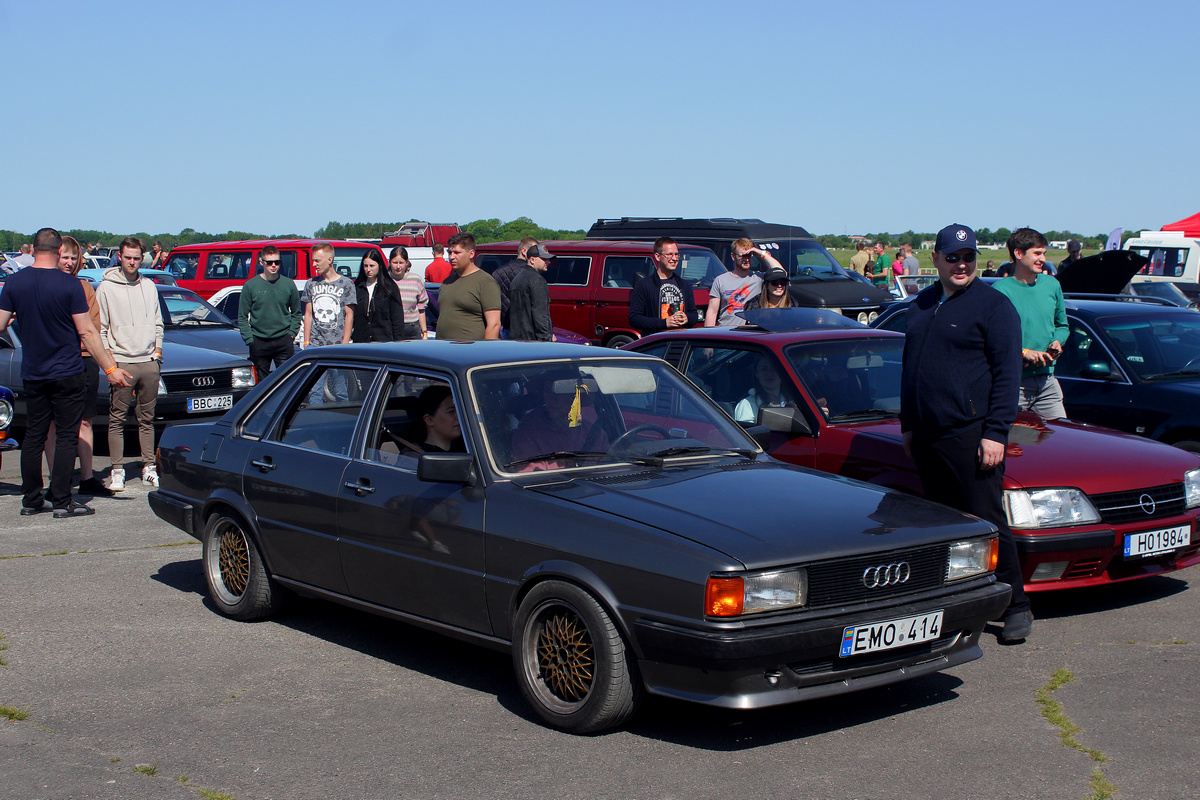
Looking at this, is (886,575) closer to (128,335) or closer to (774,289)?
(774,289)

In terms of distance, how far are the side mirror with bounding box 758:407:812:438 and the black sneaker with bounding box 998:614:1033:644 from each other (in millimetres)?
1449

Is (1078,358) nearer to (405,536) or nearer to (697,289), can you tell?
(405,536)

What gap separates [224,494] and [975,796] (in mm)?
3863

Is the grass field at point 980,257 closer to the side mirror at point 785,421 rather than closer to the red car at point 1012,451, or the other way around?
the red car at point 1012,451

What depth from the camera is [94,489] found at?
9242mm

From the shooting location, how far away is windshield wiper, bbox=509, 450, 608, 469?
475 cm

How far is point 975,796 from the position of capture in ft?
12.2

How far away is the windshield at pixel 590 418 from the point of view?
484cm

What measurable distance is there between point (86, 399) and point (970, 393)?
6202 mm

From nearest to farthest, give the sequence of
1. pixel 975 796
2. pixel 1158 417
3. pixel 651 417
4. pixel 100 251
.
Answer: pixel 975 796
pixel 651 417
pixel 1158 417
pixel 100 251

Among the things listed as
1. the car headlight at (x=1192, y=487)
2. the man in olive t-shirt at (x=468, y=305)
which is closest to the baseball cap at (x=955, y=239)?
the car headlight at (x=1192, y=487)

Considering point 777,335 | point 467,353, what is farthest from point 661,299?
point 467,353

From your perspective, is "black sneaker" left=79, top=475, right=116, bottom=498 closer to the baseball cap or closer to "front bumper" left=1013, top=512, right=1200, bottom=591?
the baseball cap

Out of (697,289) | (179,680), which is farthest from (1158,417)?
(697,289)
